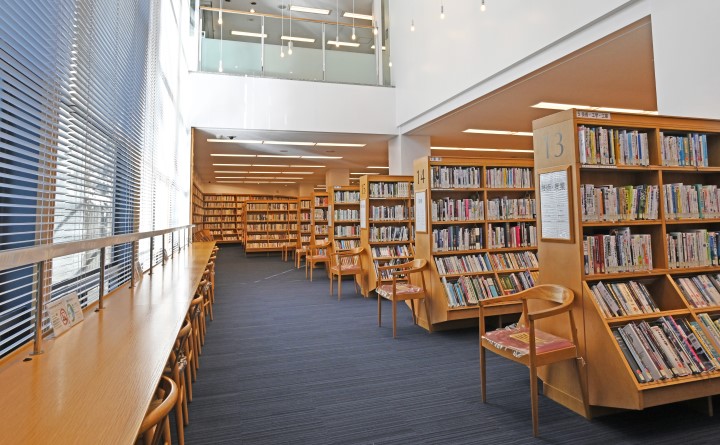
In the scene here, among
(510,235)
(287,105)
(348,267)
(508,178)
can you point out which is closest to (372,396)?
(510,235)

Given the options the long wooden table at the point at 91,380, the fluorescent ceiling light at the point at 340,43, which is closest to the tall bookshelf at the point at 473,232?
the long wooden table at the point at 91,380

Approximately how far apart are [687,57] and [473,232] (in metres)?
2.51

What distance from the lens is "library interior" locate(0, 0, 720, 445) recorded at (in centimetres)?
173

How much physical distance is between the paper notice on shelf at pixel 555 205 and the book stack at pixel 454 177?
1.76 m

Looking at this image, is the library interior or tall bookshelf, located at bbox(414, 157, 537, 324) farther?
tall bookshelf, located at bbox(414, 157, 537, 324)

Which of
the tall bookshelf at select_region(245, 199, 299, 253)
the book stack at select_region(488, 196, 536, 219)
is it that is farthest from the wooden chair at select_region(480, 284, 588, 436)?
the tall bookshelf at select_region(245, 199, 299, 253)

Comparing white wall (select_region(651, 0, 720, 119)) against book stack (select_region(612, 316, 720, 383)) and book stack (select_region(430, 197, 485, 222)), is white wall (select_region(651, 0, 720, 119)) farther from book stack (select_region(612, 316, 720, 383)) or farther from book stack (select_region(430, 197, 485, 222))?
book stack (select_region(430, 197, 485, 222))

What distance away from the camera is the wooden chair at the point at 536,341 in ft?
7.78

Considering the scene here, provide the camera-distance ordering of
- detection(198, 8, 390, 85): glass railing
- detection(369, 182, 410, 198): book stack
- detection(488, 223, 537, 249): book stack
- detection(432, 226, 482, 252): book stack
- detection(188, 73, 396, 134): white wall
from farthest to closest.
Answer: detection(198, 8, 390, 85): glass railing, detection(188, 73, 396, 134): white wall, detection(369, 182, 410, 198): book stack, detection(488, 223, 537, 249): book stack, detection(432, 226, 482, 252): book stack

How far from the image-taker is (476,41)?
571 cm

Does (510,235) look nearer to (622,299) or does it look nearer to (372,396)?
(622,299)

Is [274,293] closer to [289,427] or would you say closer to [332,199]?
A: [332,199]

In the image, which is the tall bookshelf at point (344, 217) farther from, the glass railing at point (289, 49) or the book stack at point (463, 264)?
the book stack at point (463, 264)

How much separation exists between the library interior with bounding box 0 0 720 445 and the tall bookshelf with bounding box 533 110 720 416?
17 millimetres
